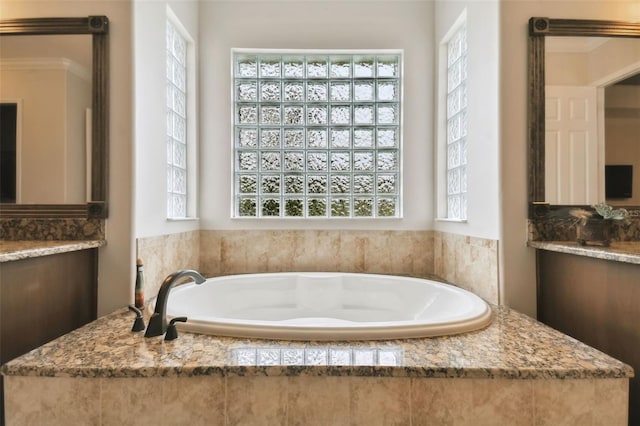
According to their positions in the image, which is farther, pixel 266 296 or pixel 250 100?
pixel 250 100

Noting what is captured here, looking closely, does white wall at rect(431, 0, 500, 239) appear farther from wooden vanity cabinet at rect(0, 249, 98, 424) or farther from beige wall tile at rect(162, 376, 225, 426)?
wooden vanity cabinet at rect(0, 249, 98, 424)

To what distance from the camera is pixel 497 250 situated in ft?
5.98

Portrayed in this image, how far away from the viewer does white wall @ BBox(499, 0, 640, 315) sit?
1.80 metres

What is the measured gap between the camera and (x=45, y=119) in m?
1.72

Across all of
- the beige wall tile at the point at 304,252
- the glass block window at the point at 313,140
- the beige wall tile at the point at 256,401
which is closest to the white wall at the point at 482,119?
the beige wall tile at the point at 304,252

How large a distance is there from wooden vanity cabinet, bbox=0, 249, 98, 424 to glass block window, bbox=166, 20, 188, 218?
0.64 metres

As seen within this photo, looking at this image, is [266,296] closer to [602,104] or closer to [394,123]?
[394,123]

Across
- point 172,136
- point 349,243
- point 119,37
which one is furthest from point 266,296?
point 119,37

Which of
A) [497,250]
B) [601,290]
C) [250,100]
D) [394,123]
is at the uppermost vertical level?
[250,100]

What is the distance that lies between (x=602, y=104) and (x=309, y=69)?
1.78 metres

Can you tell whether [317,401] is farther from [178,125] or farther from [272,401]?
[178,125]

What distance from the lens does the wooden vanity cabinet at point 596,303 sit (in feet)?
4.34

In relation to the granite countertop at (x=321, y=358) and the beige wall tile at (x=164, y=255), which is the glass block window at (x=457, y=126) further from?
the beige wall tile at (x=164, y=255)

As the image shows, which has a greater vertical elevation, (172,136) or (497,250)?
(172,136)
